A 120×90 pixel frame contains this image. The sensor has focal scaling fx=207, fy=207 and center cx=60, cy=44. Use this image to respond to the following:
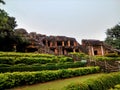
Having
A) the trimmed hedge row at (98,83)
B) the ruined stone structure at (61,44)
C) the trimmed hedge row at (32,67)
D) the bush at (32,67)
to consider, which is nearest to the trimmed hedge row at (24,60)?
the bush at (32,67)

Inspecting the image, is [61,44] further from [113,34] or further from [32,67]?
[32,67]

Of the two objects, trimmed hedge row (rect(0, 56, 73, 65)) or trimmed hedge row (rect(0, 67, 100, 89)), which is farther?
trimmed hedge row (rect(0, 56, 73, 65))

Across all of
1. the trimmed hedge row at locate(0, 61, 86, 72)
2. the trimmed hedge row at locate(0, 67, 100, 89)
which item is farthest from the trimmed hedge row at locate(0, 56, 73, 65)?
the trimmed hedge row at locate(0, 67, 100, 89)

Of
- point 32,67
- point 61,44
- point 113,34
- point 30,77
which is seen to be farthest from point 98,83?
point 113,34

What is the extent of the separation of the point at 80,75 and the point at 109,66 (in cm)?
629

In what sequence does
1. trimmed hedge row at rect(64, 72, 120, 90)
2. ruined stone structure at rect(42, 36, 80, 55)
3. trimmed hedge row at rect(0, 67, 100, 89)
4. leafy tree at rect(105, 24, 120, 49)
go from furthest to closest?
leafy tree at rect(105, 24, 120, 49) → ruined stone structure at rect(42, 36, 80, 55) → trimmed hedge row at rect(0, 67, 100, 89) → trimmed hedge row at rect(64, 72, 120, 90)

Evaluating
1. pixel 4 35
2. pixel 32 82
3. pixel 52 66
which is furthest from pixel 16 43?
pixel 32 82

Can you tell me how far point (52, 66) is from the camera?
1105 inches

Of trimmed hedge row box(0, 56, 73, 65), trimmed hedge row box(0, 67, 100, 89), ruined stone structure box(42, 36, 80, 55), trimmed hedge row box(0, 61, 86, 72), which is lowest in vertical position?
trimmed hedge row box(0, 67, 100, 89)

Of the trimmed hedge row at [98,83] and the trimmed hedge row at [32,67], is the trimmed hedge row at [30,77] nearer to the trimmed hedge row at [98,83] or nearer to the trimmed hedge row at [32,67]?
the trimmed hedge row at [32,67]

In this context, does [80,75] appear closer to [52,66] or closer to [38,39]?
[52,66]

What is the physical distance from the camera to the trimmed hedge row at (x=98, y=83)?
11.2m

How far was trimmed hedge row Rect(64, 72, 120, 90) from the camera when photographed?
1118 cm

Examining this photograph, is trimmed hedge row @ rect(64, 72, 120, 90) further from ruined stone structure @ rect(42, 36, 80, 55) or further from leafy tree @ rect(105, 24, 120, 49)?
leafy tree @ rect(105, 24, 120, 49)
